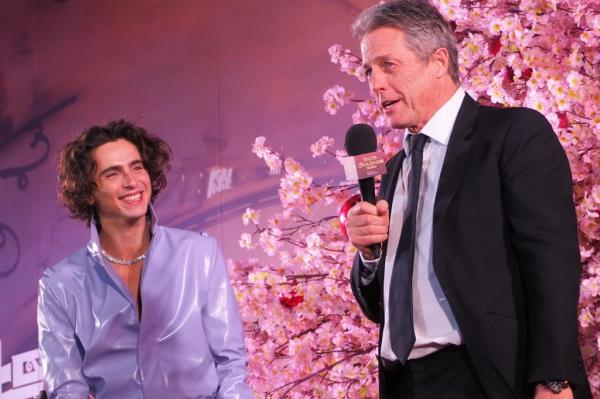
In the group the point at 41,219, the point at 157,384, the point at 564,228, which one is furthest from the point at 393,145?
the point at 41,219

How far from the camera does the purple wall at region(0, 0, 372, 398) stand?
14.4ft

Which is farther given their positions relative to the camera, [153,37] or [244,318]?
[153,37]

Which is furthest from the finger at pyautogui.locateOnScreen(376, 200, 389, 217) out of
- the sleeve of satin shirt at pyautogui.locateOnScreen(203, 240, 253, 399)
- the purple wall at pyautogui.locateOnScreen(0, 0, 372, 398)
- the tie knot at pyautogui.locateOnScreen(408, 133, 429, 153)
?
the purple wall at pyautogui.locateOnScreen(0, 0, 372, 398)

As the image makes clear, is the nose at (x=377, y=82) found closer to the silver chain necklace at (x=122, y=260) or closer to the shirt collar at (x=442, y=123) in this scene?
the shirt collar at (x=442, y=123)

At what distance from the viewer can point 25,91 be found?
471cm

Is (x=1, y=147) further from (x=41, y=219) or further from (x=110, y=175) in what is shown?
(x=110, y=175)

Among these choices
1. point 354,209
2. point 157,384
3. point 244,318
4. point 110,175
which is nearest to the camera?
point 354,209

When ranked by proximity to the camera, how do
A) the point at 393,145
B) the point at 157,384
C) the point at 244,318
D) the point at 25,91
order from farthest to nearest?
the point at 25,91 → the point at 244,318 → the point at 393,145 → the point at 157,384

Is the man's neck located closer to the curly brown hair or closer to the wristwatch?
the curly brown hair

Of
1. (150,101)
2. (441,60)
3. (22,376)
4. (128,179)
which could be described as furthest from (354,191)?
(22,376)

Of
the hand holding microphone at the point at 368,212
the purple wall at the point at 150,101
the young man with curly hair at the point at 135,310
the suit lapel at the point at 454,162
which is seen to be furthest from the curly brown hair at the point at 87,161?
the purple wall at the point at 150,101

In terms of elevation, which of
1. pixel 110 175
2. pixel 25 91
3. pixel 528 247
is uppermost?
pixel 25 91

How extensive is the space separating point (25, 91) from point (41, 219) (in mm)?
773

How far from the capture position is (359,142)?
1738mm
